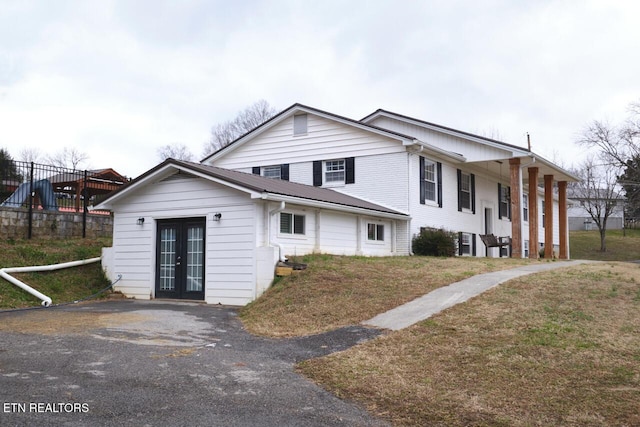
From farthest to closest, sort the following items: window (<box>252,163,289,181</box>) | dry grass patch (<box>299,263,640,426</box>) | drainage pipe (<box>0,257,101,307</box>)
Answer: window (<box>252,163,289,181</box>), drainage pipe (<box>0,257,101,307</box>), dry grass patch (<box>299,263,640,426</box>)

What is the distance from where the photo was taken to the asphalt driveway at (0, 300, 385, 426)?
5637 mm

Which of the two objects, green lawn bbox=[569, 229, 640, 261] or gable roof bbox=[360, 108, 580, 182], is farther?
green lawn bbox=[569, 229, 640, 261]

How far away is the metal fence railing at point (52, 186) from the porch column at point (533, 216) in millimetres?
15084

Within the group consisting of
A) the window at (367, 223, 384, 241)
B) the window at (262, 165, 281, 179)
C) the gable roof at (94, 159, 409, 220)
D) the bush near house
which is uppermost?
the window at (262, 165, 281, 179)

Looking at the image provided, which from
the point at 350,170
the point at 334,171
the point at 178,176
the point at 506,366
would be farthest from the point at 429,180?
the point at 506,366

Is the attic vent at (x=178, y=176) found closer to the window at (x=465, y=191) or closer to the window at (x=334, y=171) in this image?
the window at (x=334, y=171)

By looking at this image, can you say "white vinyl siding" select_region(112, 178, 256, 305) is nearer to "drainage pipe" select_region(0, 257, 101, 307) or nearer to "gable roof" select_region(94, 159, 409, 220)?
"gable roof" select_region(94, 159, 409, 220)

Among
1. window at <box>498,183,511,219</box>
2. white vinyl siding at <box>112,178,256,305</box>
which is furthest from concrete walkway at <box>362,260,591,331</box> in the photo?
window at <box>498,183,511,219</box>

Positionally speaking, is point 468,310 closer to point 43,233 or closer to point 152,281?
point 152,281

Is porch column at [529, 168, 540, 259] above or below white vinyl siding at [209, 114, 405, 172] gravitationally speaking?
below

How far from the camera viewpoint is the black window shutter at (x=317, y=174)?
2181 centimetres

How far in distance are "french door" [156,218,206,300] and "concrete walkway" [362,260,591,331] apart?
609cm

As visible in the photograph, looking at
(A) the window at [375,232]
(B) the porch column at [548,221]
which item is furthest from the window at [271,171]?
(B) the porch column at [548,221]

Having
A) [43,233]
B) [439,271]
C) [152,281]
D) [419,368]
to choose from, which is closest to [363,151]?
[439,271]
